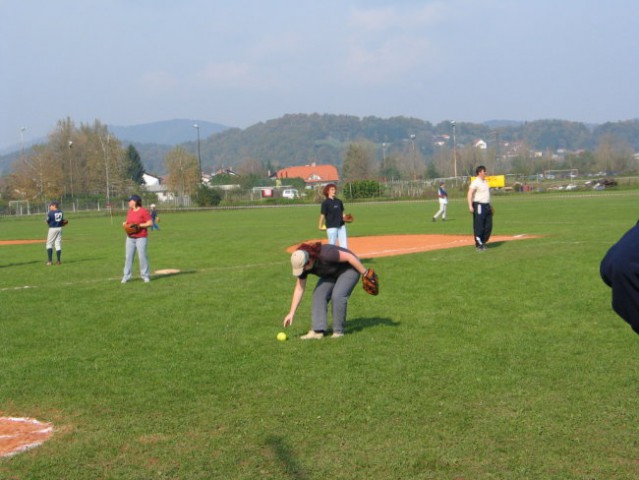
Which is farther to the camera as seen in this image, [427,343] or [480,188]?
[480,188]

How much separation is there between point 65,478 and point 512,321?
6.90m

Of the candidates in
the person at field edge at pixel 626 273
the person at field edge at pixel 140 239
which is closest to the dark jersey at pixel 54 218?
the person at field edge at pixel 140 239

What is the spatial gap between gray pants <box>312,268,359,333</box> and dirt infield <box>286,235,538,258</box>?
981 centimetres

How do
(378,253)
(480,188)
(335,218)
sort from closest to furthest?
1. (335,218)
2. (480,188)
3. (378,253)

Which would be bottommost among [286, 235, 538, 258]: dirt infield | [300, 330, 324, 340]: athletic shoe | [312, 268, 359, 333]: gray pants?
[300, 330, 324, 340]: athletic shoe

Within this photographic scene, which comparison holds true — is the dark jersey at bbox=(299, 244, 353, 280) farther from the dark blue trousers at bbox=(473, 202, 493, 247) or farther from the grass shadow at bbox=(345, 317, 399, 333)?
the dark blue trousers at bbox=(473, 202, 493, 247)

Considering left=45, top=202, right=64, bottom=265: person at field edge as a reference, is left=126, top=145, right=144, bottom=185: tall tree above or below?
above

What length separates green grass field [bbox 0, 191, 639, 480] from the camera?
19.3ft

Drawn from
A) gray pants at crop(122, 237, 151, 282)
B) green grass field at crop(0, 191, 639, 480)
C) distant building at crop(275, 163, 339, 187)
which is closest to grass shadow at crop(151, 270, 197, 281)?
gray pants at crop(122, 237, 151, 282)

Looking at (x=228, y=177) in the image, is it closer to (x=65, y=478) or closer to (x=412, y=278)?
(x=412, y=278)

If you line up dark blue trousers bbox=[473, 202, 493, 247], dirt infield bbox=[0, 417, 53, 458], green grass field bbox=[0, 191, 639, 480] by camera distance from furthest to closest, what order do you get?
dark blue trousers bbox=[473, 202, 493, 247], dirt infield bbox=[0, 417, 53, 458], green grass field bbox=[0, 191, 639, 480]

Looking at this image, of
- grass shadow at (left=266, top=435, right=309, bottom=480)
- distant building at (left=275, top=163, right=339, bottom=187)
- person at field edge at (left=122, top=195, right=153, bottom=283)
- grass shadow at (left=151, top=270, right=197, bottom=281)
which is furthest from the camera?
distant building at (left=275, top=163, right=339, bottom=187)

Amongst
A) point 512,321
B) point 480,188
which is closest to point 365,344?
point 512,321

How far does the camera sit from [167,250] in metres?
26.8
